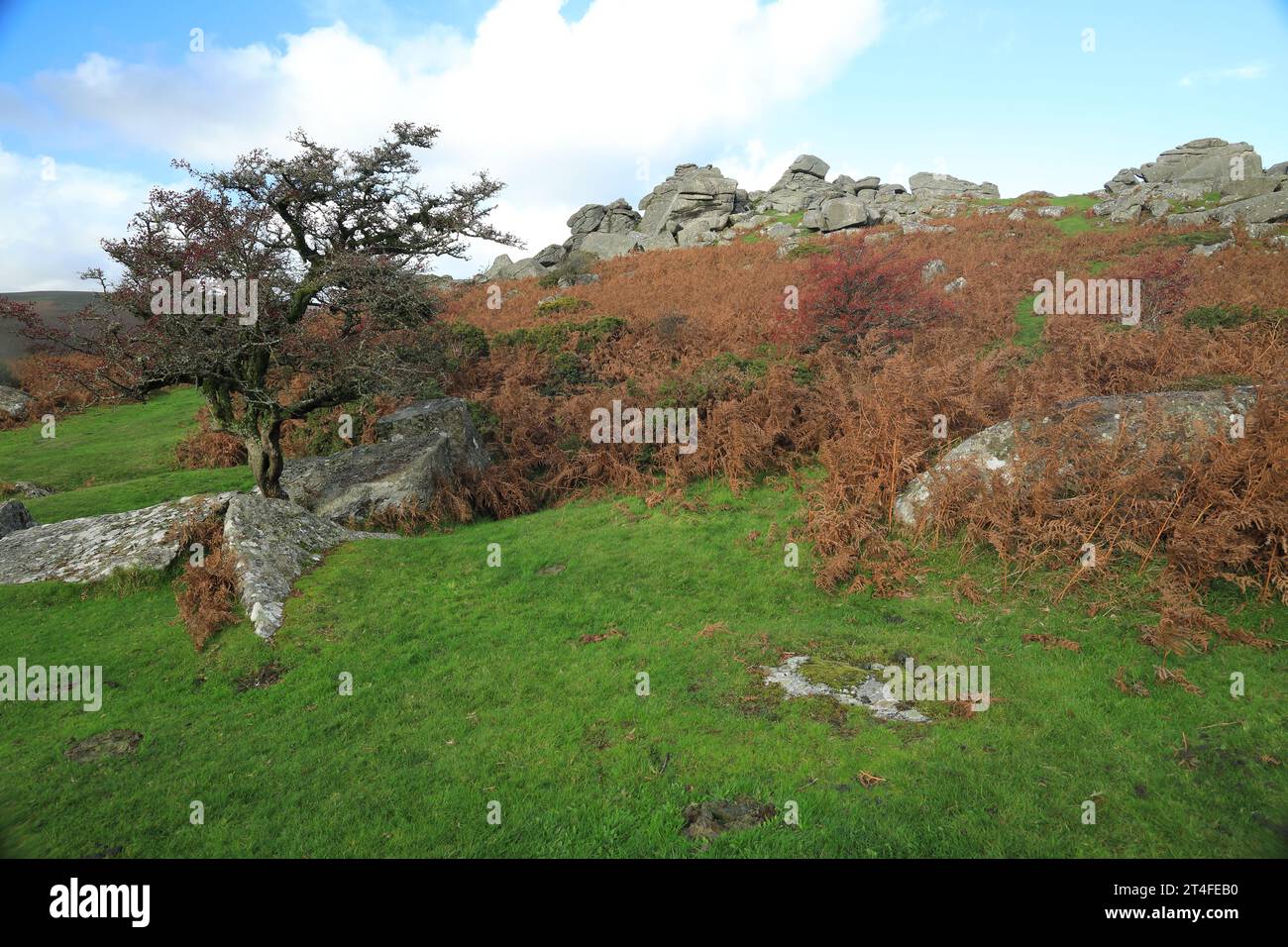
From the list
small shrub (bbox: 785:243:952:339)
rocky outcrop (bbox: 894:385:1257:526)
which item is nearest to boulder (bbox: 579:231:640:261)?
small shrub (bbox: 785:243:952:339)

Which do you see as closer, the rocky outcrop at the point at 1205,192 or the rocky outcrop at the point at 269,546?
the rocky outcrop at the point at 269,546

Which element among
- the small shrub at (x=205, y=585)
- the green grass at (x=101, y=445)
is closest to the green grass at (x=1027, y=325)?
the small shrub at (x=205, y=585)

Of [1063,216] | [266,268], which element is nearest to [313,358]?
[266,268]

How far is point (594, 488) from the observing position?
646 inches

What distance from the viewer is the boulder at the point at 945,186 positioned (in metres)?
60.8

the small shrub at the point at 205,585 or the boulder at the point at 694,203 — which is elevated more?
the boulder at the point at 694,203

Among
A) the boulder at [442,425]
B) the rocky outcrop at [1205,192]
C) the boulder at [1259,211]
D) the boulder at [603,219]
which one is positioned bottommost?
the boulder at [442,425]

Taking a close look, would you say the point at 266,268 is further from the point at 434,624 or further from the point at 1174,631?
the point at 1174,631

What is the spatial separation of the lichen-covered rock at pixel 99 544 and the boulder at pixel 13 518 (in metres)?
0.91

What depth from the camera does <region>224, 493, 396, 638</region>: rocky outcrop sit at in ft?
35.1

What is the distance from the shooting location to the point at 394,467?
648 inches

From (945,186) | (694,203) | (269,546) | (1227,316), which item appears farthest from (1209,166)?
(269,546)

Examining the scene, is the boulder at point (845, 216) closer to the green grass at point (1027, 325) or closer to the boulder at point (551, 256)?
the boulder at point (551, 256)
